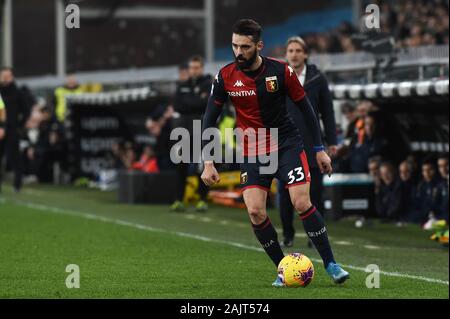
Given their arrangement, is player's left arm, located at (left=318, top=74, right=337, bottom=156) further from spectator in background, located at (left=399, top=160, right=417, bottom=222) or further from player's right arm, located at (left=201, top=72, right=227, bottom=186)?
spectator in background, located at (left=399, top=160, right=417, bottom=222)

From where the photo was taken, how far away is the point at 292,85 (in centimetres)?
1059

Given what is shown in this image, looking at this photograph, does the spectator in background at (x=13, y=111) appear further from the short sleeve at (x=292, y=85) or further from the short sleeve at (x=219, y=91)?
the short sleeve at (x=292, y=85)

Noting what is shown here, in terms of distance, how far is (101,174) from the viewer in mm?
26859

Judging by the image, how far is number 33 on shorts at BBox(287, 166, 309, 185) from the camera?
10586 mm

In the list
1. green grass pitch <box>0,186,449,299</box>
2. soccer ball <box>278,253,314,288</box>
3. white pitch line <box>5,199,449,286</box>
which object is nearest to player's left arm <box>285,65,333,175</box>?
soccer ball <box>278,253,314,288</box>

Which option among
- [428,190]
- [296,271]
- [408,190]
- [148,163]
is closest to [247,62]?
[296,271]

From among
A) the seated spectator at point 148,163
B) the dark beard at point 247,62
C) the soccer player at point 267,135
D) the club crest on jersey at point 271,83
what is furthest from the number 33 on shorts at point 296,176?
the seated spectator at point 148,163

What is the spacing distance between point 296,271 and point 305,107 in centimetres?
129

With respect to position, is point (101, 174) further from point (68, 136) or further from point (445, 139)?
point (445, 139)

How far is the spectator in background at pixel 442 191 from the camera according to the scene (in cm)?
1702

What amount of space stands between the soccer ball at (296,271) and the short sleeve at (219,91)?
131 cm

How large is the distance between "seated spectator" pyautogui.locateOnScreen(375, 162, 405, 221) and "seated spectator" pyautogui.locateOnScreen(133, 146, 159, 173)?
4.75 meters

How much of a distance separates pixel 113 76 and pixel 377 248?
48.6 feet

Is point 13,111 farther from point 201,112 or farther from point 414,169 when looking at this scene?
point 414,169
